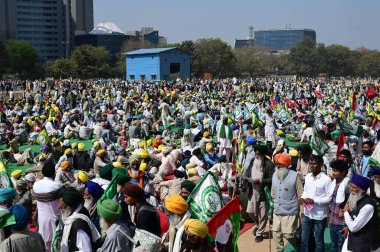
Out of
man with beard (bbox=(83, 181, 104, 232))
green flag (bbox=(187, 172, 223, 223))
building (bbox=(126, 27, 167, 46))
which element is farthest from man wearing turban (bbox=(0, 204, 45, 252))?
building (bbox=(126, 27, 167, 46))

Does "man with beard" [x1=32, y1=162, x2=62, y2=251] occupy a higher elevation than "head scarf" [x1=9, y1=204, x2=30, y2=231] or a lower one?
lower

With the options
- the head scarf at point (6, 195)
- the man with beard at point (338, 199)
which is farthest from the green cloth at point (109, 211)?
the man with beard at point (338, 199)

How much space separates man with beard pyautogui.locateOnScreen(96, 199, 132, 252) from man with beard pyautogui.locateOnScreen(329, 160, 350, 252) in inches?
94.8

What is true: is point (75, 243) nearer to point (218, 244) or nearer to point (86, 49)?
point (218, 244)

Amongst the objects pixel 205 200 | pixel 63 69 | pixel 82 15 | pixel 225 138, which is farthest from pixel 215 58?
pixel 82 15

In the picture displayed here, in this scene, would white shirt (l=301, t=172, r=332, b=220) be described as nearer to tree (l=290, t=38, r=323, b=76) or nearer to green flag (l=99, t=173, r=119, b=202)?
green flag (l=99, t=173, r=119, b=202)

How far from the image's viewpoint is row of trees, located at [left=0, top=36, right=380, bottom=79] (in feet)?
188

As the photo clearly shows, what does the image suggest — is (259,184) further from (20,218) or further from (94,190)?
(20,218)

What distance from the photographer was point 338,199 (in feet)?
18.0

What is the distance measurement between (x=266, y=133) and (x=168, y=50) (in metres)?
40.1

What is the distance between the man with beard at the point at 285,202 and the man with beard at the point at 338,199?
439 millimetres

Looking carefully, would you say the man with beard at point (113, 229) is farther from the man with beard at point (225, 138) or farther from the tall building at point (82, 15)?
the tall building at point (82, 15)

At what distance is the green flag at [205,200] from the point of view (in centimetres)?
497

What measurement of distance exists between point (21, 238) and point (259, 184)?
3.67m
